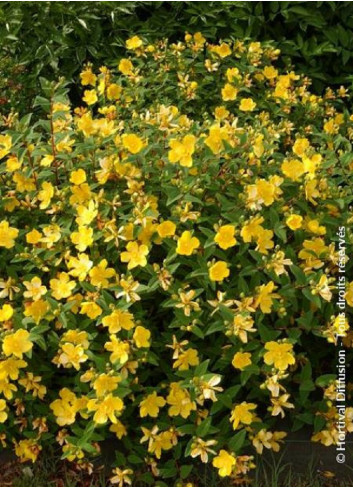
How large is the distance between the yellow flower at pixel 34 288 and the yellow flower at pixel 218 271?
0.51 metres

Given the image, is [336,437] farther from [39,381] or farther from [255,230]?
[39,381]

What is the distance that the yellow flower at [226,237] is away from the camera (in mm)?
2096

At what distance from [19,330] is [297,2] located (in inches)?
93.7

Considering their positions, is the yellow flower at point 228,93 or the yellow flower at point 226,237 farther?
the yellow flower at point 228,93

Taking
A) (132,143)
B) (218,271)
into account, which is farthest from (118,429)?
(132,143)

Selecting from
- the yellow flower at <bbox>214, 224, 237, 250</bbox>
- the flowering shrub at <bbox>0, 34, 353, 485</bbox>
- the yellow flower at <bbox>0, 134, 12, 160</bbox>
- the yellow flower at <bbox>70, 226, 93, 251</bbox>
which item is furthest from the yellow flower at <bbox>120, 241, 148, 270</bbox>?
the yellow flower at <bbox>0, 134, 12, 160</bbox>

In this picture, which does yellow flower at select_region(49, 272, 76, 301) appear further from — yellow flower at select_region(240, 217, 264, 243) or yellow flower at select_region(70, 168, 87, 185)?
yellow flower at select_region(240, 217, 264, 243)

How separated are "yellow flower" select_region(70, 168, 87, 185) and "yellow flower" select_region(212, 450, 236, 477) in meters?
0.94

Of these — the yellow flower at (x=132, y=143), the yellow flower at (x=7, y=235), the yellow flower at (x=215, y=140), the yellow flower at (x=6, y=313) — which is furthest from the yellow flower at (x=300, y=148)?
the yellow flower at (x=6, y=313)

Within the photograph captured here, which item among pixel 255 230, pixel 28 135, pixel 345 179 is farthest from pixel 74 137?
pixel 345 179

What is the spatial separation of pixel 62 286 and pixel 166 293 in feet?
1.03

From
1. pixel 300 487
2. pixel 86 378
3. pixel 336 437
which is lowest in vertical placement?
pixel 300 487

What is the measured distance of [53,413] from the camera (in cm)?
223

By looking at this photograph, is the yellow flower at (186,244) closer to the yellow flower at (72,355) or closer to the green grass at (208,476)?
the yellow flower at (72,355)
